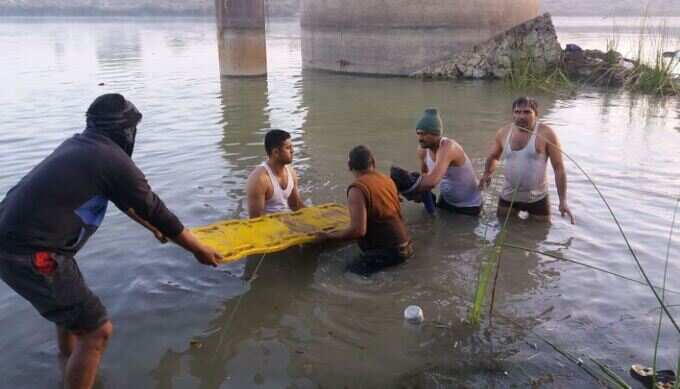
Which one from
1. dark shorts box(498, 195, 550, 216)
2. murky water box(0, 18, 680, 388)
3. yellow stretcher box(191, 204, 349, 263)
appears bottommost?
murky water box(0, 18, 680, 388)

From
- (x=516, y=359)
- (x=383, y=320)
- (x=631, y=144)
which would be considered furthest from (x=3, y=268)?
(x=631, y=144)

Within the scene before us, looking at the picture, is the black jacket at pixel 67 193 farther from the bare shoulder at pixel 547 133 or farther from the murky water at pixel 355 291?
the bare shoulder at pixel 547 133

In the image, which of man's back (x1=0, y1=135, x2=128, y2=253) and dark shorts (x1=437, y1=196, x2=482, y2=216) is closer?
man's back (x1=0, y1=135, x2=128, y2=253)

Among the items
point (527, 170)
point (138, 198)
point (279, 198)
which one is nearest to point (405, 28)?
point (527, 170)

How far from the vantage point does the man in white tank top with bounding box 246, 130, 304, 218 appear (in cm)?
518

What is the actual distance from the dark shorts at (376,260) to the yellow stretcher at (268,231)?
37 cm

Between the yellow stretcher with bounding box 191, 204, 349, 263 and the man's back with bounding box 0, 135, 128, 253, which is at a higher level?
the man's back with bounding box 0, 135, 128, 253

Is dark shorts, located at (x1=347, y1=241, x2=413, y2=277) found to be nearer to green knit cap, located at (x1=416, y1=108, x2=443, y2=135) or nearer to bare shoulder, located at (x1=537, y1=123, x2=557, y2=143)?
green knit cap, located at (x1=416, y1=108, x2=443, y2=135)

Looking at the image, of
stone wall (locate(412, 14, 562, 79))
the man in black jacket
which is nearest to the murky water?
the man in black jacket

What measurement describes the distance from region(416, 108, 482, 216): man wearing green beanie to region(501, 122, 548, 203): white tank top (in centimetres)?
43

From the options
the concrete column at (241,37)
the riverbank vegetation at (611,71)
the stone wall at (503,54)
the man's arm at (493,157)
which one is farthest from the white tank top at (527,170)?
the concrete column at (241,37)

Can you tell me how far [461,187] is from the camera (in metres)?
6.41

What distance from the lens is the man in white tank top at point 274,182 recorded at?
17.0 feet

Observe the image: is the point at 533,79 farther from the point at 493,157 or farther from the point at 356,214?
the point at 356,214
